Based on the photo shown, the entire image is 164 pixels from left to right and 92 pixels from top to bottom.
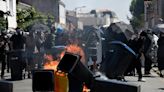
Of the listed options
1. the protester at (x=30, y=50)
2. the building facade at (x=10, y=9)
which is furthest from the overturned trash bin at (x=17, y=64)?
the building facade at (x=10, y=9)

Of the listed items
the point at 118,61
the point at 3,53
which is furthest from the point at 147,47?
the point at 118,61

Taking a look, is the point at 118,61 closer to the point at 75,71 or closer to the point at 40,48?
the point at 75,71

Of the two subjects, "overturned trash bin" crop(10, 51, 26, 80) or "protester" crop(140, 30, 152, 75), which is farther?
"protester" crop(140, 30, 152, 75)

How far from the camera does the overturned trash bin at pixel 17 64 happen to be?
19000mm

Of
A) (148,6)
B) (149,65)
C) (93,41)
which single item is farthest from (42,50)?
(148,6)

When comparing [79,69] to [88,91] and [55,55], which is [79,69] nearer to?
[88,91]

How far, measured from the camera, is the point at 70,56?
10.9 meters

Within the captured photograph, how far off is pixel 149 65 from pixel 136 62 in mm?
2982

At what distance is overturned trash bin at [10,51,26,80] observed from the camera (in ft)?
62.3

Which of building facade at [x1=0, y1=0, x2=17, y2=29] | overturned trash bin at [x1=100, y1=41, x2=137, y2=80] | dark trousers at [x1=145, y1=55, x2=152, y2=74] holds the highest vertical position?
building facade at [x1=0, y1=0, x2=17, y2=29]

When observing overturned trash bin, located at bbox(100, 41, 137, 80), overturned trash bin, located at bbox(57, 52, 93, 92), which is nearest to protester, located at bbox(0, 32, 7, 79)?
overturned trash bin, located at bbox(100, 41, 137, 80)

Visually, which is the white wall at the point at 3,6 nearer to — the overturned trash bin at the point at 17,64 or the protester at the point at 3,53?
the protester at the point at 3,53

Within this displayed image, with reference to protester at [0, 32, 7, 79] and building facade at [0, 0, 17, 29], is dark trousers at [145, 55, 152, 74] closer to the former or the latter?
protester at [0, 32, 7, 79]

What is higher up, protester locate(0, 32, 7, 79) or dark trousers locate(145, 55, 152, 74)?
protester locate(0, 32, 7, 79)
